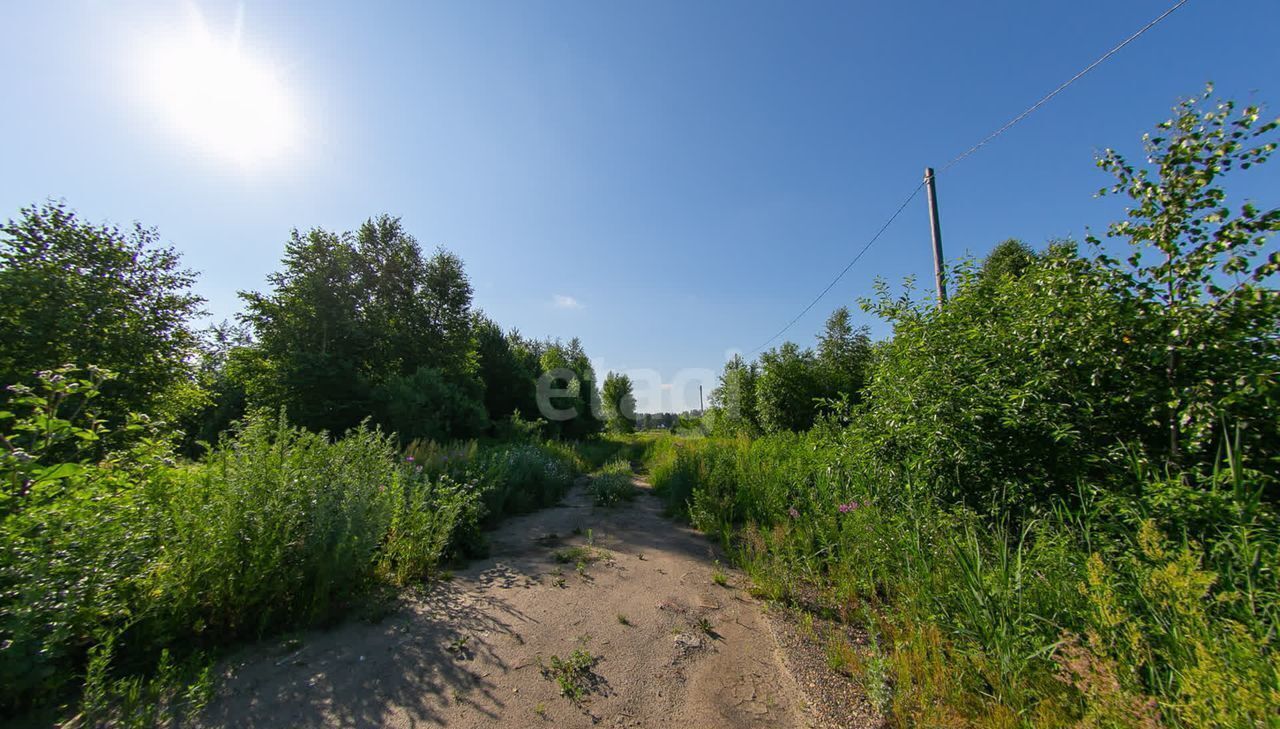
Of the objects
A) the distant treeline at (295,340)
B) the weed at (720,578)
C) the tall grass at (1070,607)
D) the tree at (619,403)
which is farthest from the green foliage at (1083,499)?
the tree at (619,403)

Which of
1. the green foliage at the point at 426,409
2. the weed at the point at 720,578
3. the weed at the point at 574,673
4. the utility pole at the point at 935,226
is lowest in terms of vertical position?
the weed at the point at 720,578

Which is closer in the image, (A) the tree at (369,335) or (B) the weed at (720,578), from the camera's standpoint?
(B) the weed at (720,578)

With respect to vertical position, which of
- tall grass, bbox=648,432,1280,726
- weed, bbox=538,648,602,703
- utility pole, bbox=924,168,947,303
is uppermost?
utility pole, bbox=924,168,947,303

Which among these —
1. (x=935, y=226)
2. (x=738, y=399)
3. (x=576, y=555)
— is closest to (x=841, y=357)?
(x=738, y=399)

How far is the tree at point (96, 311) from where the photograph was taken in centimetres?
874

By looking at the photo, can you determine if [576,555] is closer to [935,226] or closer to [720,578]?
[720,578]

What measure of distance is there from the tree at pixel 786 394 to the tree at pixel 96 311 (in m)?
16.9

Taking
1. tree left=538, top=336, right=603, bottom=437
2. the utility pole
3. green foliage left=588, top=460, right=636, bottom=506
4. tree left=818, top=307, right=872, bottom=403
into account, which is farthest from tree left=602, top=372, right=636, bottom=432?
the utility pole

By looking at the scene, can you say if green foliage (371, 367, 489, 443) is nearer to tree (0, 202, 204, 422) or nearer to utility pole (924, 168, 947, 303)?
A: tree (0, 202, 204, 422)

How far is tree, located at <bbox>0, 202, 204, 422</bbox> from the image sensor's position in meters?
8.74

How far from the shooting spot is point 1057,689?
Result: 5.90ft

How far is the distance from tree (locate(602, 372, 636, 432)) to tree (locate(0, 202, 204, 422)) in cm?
2121

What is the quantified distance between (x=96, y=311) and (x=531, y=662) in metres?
15.0

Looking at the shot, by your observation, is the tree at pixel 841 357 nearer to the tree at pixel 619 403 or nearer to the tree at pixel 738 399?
the tree at pixel 738 399
